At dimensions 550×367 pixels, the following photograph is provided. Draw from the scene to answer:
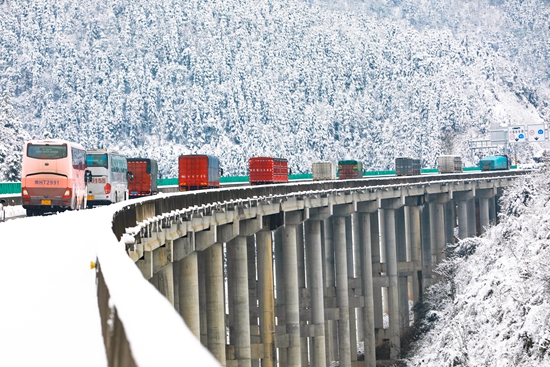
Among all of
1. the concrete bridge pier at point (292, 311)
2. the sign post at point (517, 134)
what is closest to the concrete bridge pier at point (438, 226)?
the concrete bridge pier at point (292, 311)

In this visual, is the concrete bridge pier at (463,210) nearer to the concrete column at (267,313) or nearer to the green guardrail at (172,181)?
the green guardrail at (172,181)

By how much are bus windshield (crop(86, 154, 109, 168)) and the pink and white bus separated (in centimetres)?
920

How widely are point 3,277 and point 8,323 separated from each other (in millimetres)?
3573

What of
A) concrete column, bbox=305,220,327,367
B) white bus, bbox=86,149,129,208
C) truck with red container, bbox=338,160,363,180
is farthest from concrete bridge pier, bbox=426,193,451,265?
white bus, bbox=86,149,129,208

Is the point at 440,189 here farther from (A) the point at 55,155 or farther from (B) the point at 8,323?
(B) the point at 8,323

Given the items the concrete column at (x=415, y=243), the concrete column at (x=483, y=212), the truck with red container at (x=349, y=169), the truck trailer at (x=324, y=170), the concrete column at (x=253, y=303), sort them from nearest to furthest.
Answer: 1. the concrete column at (x=253, y=303)
2. the concrete column at (x=415, y=243)
3. the concrete column at (x=483, y=212)
4. the truck trailer at (x=324, y=170)
5. the truck with red container at (x=349, y=169)

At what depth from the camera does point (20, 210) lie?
4053 centimetres

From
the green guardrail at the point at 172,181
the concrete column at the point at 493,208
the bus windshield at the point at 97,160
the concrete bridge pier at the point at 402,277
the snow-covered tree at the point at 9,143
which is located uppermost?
the snow-covered tree at the point at 9,143

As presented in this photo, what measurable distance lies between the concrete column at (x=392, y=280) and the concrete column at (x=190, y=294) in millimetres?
32487

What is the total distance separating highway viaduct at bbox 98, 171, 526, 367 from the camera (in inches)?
1140

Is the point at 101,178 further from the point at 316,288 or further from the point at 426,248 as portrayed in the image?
the point at 426,248

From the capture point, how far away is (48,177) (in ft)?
112

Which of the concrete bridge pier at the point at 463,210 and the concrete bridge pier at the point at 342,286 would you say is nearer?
the concrete bridge pier at the point at 342,286

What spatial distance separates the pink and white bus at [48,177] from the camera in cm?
3375
